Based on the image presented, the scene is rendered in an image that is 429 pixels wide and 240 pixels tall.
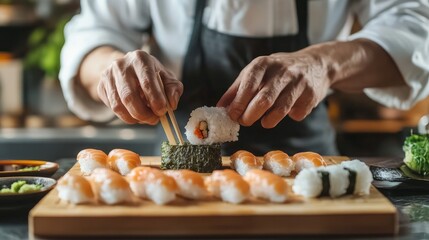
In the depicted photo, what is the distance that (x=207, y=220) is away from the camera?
145 centimetres

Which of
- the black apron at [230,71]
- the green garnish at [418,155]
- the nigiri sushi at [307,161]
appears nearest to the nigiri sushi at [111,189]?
the nigiri sushi at [307,161]

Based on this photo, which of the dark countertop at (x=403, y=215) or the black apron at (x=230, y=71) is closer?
the dark countertop at (x=403, y=215)

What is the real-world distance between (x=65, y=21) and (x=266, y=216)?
11.0ft

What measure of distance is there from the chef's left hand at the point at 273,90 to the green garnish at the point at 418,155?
12.6 inches

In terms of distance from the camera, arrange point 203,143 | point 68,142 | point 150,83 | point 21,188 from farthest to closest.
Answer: point 68,142, point 203,143, point 150,83, point 21,188

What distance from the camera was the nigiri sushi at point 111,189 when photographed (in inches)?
59.5

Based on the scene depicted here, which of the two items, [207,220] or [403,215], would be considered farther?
[403,215]

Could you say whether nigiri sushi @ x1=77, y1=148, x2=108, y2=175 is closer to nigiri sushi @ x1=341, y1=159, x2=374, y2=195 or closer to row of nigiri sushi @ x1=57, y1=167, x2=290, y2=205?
row of nigiri sushi @ x1=57, y1=167, x2=290, y2=205

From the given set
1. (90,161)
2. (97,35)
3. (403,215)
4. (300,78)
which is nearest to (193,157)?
(90,161)

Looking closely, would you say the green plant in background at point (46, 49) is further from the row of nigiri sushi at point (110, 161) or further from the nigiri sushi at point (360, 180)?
the nigiri sushi at point (360, 180)

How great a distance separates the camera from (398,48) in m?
2.51

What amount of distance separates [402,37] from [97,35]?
1.17 meters

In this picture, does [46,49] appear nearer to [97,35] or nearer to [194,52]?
[97,35]

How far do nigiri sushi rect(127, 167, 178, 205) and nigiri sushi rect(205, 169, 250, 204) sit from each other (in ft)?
0.31
